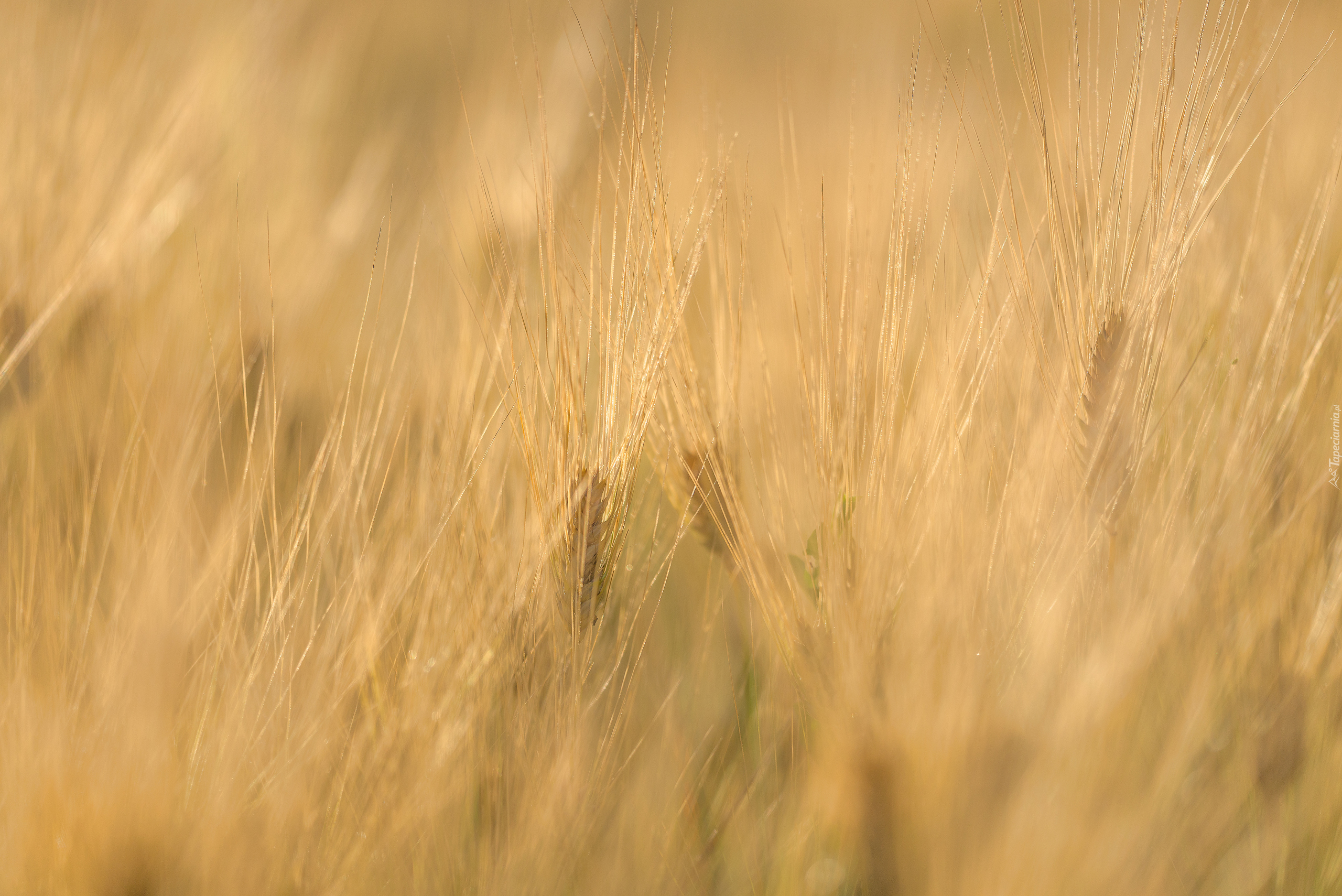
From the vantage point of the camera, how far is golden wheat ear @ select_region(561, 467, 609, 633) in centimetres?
56

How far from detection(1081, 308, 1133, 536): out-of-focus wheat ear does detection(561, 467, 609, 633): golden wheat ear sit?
0.33 m

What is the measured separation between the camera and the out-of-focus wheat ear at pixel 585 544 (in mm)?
556

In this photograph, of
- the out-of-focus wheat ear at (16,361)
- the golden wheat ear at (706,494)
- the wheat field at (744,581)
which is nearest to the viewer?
the wheat field at (744,581)

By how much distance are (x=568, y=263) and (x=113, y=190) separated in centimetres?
64

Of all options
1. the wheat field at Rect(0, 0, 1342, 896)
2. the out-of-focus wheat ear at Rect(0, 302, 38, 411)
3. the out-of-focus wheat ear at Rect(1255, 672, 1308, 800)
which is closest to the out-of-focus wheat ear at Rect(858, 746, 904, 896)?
the wheat field at Rect(0, 0, 1342, 896)

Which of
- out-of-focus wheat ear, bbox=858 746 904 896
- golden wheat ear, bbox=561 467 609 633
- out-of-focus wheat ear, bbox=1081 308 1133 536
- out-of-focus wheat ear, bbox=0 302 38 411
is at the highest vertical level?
out-of-focus wheat ear, bbox=0 302 38 411

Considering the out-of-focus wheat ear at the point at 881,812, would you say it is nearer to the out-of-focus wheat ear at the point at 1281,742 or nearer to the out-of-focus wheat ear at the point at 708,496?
the out-of-focus wheat ear at the point at 708,496

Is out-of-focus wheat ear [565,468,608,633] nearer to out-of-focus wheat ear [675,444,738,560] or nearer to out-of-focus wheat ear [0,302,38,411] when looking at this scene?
out-of-focus wheat ear [675,444,738,560]

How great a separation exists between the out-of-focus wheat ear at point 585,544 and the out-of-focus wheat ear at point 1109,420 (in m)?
0.33

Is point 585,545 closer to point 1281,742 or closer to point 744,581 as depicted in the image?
point 744,581

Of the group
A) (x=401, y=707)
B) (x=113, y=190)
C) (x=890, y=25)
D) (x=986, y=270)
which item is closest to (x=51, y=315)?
(x=113, y=190)

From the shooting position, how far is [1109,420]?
0.56 m

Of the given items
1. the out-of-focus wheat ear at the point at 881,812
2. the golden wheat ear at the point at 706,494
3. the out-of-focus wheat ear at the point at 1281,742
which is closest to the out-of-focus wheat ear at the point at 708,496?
the golden wheat ear at the point at 706,494

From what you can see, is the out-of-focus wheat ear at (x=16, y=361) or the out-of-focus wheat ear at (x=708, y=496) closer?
the out-of-focus wheat ear at (x=708, y=496)
